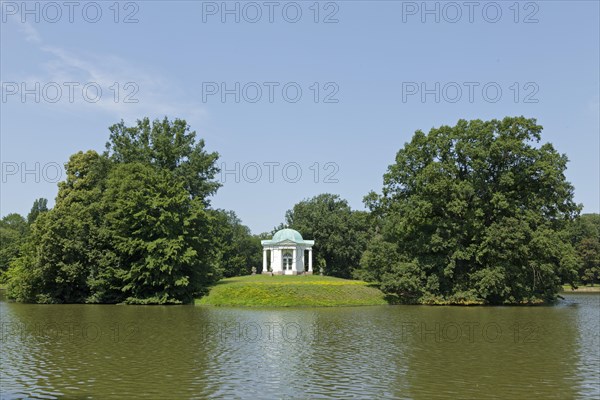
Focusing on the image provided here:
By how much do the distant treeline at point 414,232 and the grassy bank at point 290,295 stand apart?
219cm

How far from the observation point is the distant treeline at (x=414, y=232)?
5344cm

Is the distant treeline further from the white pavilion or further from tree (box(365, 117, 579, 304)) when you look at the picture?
the white pavilion

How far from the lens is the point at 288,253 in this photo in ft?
270

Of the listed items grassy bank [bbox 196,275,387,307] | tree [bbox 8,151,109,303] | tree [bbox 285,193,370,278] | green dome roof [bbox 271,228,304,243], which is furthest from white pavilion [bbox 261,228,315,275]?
tree [bbox 8,151,109,303]

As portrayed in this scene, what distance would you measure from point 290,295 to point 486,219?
21050 mm

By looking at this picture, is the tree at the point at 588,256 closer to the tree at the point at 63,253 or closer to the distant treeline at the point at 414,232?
the distant treeline at the point at 414,232

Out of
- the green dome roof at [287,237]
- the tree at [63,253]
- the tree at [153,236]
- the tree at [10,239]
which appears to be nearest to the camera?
the tree at [153,236]

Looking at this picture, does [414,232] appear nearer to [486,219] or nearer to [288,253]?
[486,219]

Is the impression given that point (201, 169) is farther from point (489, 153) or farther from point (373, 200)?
point (489, 153)

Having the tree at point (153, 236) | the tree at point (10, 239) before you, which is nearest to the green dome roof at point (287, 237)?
the tree at point (153, 236)

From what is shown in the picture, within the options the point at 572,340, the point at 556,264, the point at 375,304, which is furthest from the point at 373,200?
the point at 572,340

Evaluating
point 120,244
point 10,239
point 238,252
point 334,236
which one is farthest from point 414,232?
point 10,239

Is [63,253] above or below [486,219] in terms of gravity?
below

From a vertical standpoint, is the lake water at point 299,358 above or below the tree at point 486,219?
below
